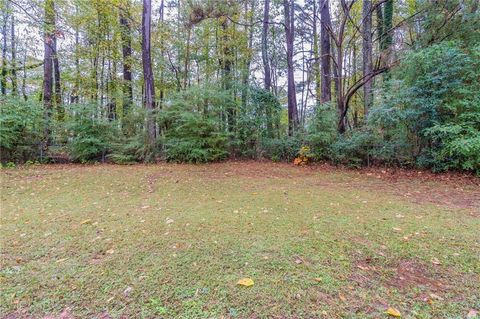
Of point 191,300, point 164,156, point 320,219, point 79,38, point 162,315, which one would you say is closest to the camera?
point 162,315

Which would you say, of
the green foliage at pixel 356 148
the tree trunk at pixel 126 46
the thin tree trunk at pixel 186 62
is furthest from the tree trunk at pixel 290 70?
the tree trunk at pixel 126 46

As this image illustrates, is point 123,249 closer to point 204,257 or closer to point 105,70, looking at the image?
point 204,257

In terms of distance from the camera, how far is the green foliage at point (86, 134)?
769 cm

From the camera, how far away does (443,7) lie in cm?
648

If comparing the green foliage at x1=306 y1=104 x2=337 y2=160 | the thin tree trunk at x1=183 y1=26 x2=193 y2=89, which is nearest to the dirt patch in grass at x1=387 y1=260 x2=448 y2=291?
the green foliage at x1=306 y1=104 x2=337 y2=160

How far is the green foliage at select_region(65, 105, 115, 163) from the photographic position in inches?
303

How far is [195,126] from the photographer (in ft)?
25.2

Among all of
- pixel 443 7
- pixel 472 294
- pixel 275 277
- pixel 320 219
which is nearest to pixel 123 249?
pixel 275 277

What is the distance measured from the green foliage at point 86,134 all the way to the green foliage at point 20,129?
801 millimetres

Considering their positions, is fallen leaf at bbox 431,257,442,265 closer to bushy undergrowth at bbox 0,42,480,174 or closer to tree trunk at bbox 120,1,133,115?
bushy undergrowth at bbox 0,42,480,174

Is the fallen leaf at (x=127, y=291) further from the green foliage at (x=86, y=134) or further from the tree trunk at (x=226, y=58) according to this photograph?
the tree trunk at (x=226, y=58)

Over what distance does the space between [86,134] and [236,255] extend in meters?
7.49

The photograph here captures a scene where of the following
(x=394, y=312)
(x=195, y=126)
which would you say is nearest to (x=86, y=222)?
(x=394, y=312)

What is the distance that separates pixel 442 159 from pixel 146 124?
7977mm
